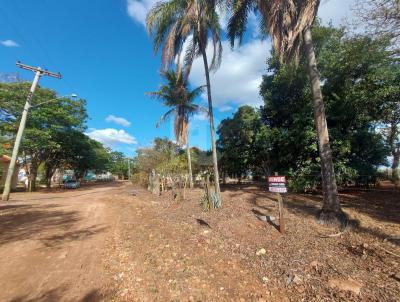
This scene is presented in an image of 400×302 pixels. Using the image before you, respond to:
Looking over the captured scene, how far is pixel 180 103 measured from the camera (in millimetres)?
20359

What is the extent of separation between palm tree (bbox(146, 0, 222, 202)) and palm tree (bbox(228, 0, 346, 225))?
12.1ft

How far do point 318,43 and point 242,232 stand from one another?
41.1ft

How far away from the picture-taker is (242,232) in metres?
6.77

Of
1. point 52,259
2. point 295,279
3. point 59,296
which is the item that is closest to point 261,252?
point 295,279

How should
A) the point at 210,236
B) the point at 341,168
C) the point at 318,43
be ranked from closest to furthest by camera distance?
the point at 210,236
the point at 341,168
the point at 318,43

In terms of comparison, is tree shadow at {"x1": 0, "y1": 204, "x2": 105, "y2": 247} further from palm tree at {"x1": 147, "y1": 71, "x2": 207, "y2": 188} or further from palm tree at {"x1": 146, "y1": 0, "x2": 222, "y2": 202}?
palm tree at {"x1": 147, "y1": 71, "x2": 207, "y2": 188}

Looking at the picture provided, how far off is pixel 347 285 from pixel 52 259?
18.4 feet

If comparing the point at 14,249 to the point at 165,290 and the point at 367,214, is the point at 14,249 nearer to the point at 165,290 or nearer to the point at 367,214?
the point at 165,290

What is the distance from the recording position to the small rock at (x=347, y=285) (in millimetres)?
3803

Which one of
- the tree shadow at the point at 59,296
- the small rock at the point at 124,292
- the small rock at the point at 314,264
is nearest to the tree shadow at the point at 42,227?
the tree shadow at the point at 59,296

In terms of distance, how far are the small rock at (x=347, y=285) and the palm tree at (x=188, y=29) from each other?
7.01 m

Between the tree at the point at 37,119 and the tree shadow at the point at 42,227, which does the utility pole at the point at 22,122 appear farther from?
the tree shadow at the point at 42,227

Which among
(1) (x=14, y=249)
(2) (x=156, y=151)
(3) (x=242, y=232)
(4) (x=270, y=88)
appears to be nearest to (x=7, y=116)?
(2) (x=156, y=151)

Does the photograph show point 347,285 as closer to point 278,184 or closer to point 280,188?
point 280,188
